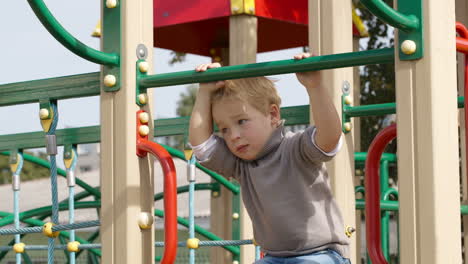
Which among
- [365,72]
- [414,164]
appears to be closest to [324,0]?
[414,164]

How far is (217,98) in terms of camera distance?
2.55 meters

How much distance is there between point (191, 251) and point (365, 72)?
16.6ft

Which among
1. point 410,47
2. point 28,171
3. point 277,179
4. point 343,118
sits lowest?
point 28,171

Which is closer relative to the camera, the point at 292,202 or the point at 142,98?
the point at 292,202

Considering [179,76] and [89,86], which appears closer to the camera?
[179,76]

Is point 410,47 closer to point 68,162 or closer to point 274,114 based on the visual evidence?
point 274,114

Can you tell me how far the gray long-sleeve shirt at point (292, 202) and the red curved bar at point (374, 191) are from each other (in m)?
0.09

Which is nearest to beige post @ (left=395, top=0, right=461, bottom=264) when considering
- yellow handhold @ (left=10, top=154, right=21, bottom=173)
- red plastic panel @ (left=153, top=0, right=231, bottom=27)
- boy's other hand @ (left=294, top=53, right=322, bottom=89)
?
boy's other hand @ (left=294, top=53, right=322, bottom=89)

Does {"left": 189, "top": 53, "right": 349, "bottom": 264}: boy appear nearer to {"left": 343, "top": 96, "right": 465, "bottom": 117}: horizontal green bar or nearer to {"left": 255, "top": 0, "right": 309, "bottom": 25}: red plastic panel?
{"left": 343, "top": 96, "right": 465, "bottom": 117}: horizontal green bar

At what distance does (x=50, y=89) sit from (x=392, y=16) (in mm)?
1408

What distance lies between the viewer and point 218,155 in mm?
2588

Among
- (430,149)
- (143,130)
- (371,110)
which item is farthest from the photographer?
(371,110)

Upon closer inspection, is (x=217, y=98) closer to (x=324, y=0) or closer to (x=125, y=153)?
(x=125, y=153)

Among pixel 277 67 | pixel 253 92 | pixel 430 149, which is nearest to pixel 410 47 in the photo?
pixel 430 149
